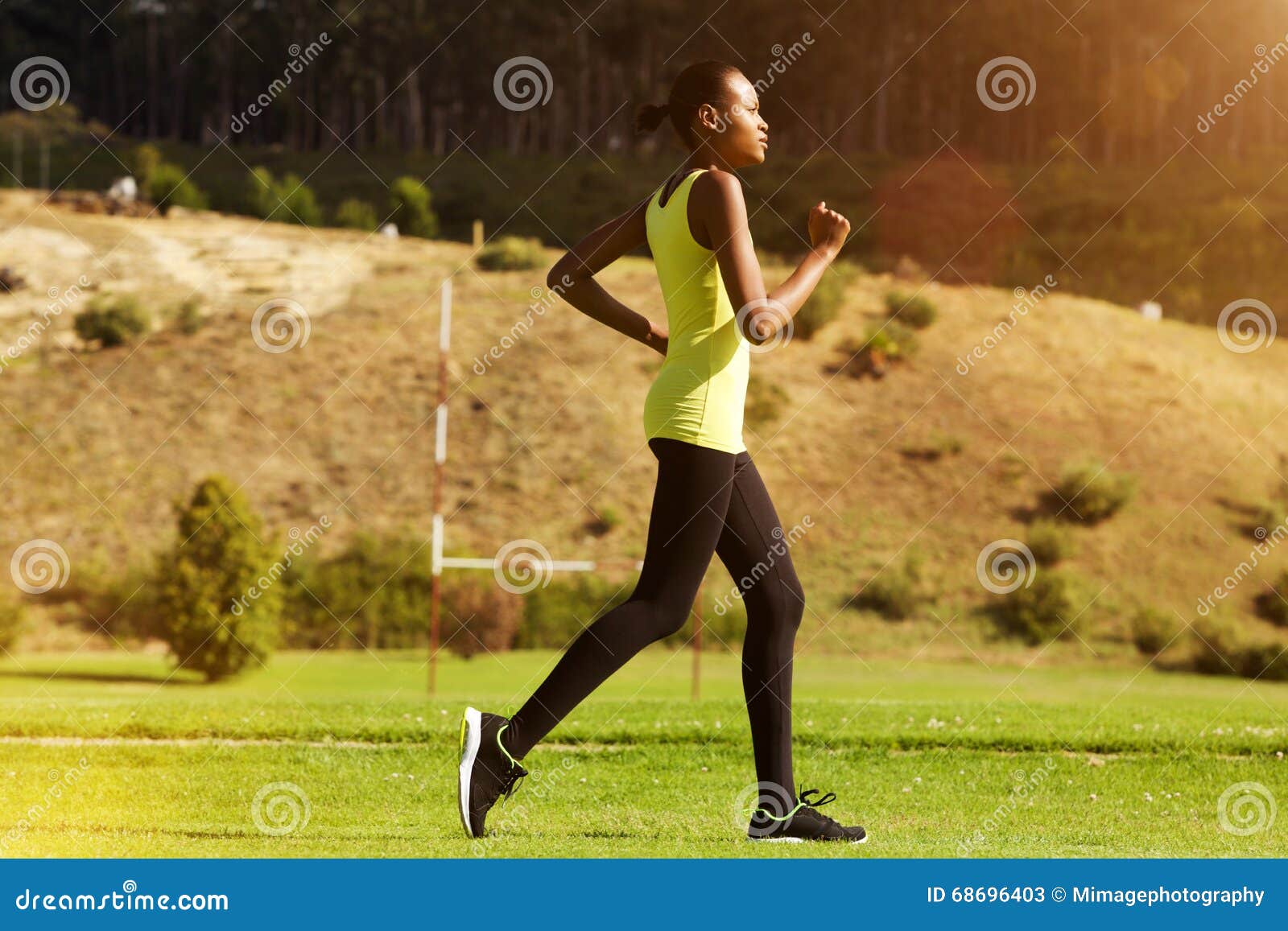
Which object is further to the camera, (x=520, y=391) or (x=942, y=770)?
(x=520, y=391)

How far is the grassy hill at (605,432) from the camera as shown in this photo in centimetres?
2030

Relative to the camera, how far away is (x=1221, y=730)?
694 cm

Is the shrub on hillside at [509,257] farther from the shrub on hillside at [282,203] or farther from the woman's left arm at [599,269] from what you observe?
the woman's left arm at [599,269]

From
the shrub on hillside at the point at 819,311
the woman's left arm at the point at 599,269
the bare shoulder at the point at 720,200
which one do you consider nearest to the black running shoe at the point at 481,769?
the woman's left arm at the point at 599,269

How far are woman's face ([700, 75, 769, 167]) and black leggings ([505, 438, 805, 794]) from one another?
2.64 ft

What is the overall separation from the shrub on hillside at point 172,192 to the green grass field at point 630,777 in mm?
22273

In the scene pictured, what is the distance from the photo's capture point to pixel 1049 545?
2006cm

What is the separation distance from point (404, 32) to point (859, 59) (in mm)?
12836

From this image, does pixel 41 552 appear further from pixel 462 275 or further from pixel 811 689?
pixel 811 689

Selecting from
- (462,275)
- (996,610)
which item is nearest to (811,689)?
(996,610)

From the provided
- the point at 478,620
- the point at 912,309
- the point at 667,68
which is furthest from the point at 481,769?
the point at 667,68

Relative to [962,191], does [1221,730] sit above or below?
below

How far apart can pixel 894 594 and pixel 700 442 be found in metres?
15.9

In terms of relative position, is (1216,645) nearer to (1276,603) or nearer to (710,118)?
(1276,603)
